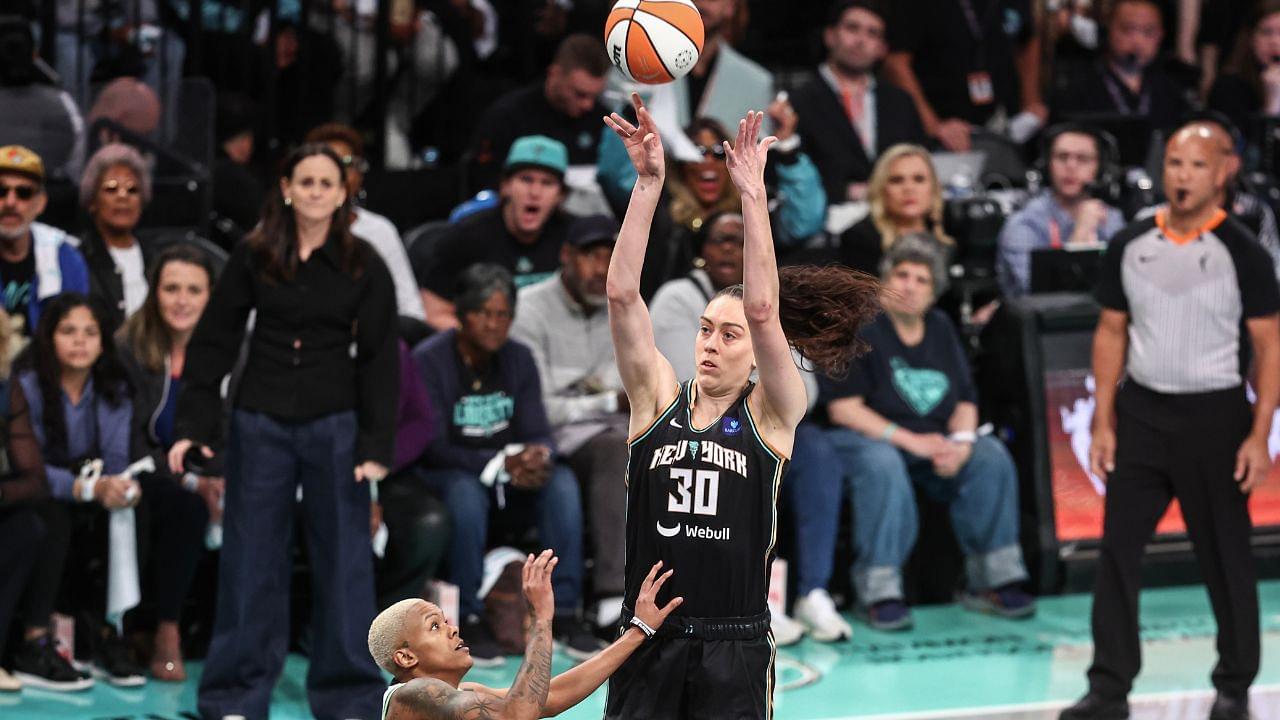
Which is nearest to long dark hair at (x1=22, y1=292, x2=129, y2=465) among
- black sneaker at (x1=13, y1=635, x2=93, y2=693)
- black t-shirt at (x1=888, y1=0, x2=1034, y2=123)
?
black sneaker at (x1=13, y1=635, x2=93, y2=693)

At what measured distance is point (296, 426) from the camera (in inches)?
272

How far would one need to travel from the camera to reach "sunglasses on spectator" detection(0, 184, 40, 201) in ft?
25.9

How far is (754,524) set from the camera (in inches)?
201

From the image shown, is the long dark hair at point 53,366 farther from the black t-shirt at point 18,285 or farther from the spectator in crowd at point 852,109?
the spectator in crowd at point 852,109

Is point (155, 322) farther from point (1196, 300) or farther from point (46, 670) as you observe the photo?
point (1196, 300)

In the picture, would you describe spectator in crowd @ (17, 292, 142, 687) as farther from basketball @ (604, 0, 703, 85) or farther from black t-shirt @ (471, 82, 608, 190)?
basketball @ (604, 0, 703, 85)

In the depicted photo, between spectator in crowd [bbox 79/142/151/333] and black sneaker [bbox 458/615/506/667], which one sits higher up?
spectator in crowd [bbox 79/142/151/333]

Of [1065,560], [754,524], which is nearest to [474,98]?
[1065,560]

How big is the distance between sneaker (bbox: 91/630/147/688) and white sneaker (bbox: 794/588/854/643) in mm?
2886

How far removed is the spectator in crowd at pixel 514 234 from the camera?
885 centimetres

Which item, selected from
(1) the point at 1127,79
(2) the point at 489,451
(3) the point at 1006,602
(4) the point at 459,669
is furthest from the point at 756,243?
(1) the point at 1127,79

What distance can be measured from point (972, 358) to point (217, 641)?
429cm

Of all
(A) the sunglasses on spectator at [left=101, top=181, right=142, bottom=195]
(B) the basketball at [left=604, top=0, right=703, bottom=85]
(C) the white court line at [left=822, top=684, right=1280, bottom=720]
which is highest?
(B) the basketball at [left=604, top=0, right=703, bottom=85]

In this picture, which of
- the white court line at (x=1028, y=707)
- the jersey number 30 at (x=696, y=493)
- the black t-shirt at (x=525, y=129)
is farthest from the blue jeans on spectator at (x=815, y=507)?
the jersey number 30 at (x=696, y=493)
